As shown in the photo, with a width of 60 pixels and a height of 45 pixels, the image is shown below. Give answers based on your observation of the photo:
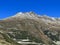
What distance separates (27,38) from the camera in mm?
198500

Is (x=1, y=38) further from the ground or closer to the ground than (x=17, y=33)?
closer to the ground

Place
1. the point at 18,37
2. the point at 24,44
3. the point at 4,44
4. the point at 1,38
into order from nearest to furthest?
1. the point at 4,44
2. the point at 1,38
3. the point at 24,44
4. the point at 18,37

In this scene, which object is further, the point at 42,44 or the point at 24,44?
the point at 42,44

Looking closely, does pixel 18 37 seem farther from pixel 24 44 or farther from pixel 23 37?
pixel 24 44

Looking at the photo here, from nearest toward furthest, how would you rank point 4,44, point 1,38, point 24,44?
1. point 4,44
2. point 1,38
3. point 24,44

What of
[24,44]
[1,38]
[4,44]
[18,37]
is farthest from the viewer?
[18,37]

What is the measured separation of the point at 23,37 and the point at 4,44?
368 feet

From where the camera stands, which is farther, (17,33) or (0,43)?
(17,33)

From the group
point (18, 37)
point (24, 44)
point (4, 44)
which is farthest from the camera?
point (18, 37)

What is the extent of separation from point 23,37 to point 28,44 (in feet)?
88.2

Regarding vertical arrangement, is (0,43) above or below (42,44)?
below

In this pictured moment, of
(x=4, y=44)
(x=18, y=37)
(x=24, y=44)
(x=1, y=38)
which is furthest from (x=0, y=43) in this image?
(x=18, y=37)

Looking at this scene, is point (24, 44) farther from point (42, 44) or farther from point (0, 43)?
point (0, 43)

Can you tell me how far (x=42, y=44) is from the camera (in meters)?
198
